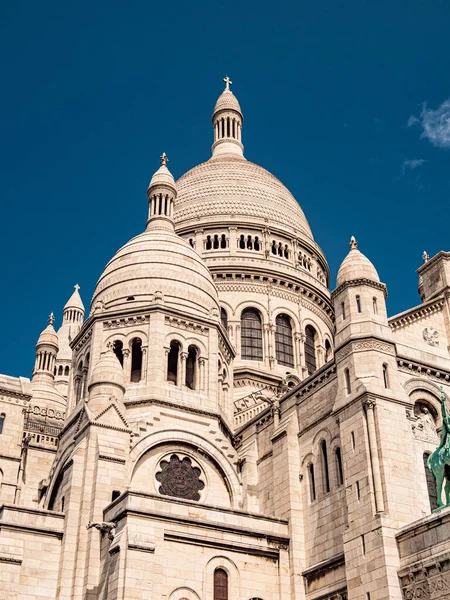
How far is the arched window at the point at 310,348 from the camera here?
56028 mm

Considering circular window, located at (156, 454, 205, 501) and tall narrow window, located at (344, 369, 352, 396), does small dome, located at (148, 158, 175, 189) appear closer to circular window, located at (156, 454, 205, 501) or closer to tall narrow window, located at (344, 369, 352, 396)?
circular window, located at (156, 454, 205, 501)

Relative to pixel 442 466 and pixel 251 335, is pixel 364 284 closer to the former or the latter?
pixel 442 466

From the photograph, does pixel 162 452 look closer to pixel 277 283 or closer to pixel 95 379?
pixel 95 379

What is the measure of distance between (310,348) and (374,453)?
27.5 m

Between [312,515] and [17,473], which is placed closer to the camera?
[312,515]

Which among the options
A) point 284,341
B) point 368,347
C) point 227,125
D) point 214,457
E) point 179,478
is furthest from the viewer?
point 227,125

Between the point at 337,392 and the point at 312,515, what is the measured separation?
16.9ft

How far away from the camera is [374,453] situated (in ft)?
97.6

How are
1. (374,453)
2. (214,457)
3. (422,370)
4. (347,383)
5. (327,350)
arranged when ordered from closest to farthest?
(374,453) → (347,383) → (422,370) → (214,457) → (327,350)

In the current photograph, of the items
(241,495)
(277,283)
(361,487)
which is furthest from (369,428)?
(277,283)

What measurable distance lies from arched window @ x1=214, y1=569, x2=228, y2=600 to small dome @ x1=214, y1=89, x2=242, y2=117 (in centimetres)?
5150

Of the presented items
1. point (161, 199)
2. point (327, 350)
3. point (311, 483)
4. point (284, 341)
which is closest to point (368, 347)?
point (311, 483)

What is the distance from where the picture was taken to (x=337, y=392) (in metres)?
33.2

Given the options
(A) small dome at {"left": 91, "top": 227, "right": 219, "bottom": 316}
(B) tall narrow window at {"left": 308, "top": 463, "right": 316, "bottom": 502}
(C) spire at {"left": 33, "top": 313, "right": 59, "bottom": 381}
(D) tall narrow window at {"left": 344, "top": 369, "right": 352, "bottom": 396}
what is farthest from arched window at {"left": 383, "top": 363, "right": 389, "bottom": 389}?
(C) spire at {"left": 33, "top": 313, "right": 59, "bottom": 381}
